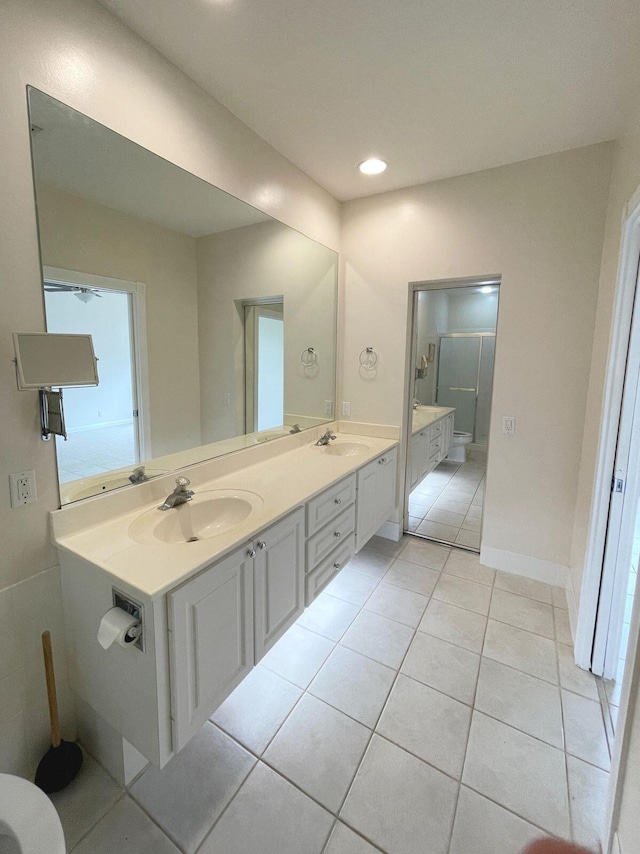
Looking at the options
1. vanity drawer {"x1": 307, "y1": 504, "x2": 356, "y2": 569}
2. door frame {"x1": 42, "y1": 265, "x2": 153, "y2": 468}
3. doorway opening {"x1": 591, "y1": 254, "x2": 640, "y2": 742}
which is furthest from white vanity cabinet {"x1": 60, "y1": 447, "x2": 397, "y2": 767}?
doorway opening {"x1": 591, "y1": 254, "x2": 640, "y2": 742}

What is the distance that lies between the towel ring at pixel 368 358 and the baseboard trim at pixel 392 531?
1247 millimetres

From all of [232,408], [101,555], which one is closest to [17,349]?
[101,555]

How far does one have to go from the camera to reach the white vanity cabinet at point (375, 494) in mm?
2289

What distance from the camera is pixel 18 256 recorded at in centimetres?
114

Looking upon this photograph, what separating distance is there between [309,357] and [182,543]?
1744 mm

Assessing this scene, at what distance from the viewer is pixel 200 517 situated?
1609 millimetres

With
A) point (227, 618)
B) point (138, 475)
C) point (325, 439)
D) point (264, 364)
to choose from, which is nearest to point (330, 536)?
point (227, 618)

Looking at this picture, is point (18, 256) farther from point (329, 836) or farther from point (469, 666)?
point (469, 666)

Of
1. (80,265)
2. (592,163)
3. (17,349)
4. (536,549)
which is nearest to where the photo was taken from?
(17,349)

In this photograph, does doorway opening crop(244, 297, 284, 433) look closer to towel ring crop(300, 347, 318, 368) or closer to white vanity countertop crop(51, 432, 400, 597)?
towel ring crop(300, 347, 318, 368)

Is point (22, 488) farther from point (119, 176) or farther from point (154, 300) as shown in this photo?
point (119, 176)

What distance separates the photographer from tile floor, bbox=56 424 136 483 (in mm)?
→ 1335

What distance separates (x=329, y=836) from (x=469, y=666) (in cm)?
95

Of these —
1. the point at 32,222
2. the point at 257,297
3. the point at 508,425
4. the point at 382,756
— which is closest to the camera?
the point at 32,222
